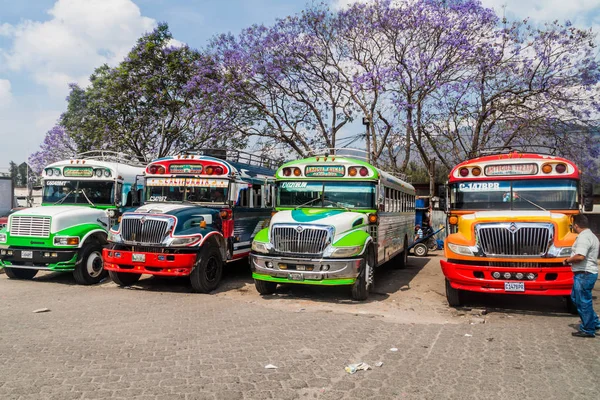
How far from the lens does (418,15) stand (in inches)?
722

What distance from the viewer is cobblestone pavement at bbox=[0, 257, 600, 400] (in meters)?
4.40

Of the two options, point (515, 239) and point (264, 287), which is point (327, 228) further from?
point (515, 239)

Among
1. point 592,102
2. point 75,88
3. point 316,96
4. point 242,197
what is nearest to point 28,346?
point 242,197

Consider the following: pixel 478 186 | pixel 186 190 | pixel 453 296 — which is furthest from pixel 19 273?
pixel 478 186

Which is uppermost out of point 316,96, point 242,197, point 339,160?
point 316,96

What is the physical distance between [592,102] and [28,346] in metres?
19.2

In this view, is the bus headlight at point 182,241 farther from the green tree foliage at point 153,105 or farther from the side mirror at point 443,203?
the green tree foliage at point 153,105

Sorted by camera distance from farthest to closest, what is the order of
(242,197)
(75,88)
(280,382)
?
(75,88)
(242,197)
(280,382)

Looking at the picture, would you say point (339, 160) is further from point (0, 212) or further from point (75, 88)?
point (75, 88)

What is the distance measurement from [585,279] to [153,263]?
742 centimetres

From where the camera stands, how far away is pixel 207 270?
31.9ft

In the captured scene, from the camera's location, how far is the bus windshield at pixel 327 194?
373 inches

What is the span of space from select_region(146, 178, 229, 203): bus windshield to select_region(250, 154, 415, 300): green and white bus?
4.64ft

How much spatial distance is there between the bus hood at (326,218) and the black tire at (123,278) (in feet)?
12.1
